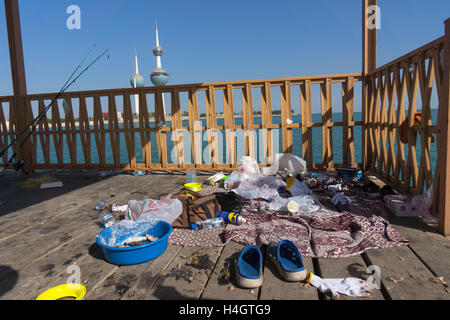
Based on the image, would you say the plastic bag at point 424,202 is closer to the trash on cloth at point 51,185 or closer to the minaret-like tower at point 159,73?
the trash on cloth at point 51,185

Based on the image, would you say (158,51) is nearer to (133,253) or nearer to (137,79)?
(137,79)

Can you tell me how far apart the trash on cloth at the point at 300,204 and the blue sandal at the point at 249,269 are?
1264 mm

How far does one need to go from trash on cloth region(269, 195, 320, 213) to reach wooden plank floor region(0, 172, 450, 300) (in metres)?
0.86

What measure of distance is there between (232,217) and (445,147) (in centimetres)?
212

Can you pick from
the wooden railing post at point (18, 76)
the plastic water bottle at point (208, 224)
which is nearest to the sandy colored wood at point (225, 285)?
the plastic water bottle at point (208, 224)

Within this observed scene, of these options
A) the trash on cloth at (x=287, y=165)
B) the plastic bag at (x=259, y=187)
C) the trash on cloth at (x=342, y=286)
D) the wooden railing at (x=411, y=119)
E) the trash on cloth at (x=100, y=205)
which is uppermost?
the wooden railing at (x=411, y=119)

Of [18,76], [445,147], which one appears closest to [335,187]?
[445,147]

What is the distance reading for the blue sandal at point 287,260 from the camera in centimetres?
199

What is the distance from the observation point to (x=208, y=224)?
310 centimetres

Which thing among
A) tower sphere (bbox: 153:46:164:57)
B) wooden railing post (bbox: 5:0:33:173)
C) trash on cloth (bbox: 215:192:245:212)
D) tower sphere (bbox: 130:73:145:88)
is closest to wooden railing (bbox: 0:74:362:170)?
wooden railing post (bbox: 5:0:33:173)

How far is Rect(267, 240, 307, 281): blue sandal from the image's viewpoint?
1990 mm
